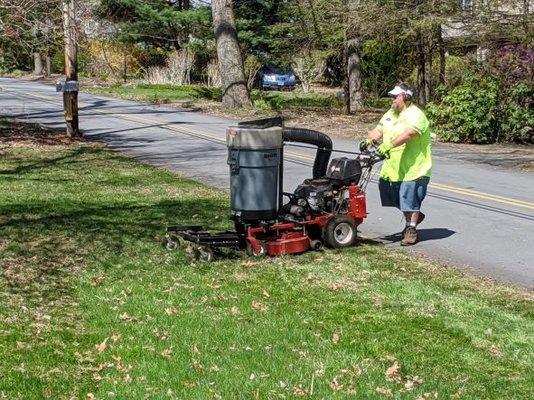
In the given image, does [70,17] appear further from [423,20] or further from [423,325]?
[423,325]

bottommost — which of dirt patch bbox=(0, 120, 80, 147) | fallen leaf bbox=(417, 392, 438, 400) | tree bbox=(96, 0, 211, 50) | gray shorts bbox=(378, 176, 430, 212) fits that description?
fallen leaf bbox=(417, 392, 438, 400)

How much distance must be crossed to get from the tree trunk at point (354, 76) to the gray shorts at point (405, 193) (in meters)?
19.3

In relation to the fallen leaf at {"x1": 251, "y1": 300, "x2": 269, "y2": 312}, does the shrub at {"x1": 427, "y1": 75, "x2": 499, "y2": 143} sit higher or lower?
higher

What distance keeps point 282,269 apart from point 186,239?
3.61 feet

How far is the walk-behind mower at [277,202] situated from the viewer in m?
8.89

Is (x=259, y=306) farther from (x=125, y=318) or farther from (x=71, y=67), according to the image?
(x=71, y=67)

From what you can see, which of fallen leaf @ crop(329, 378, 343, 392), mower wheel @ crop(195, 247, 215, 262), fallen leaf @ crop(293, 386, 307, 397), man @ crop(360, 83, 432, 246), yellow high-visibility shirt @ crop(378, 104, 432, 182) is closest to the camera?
fallen leaf @ crop(293, 386, 307, 397)

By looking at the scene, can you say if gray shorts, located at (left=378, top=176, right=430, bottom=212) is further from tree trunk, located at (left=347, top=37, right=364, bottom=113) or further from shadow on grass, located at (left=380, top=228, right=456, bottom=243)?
tree trunk, located at (left=347, top=37, right=364, bottom=113)

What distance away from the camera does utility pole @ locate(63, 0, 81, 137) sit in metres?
16.9

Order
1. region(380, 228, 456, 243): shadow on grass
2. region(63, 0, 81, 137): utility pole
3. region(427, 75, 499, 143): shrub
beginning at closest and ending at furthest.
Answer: region(380, 228, 456, 243): shadow on grass
region(63, 0, 81, 137): utility pole
region(427, 75, 499, 143): shrub

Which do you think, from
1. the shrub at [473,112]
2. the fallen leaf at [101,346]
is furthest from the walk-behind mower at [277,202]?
the shrub at [473,112]

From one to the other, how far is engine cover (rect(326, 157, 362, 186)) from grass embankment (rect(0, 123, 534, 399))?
0.78 meters

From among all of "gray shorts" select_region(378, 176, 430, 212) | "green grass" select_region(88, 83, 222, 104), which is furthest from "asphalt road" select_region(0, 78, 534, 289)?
"green grass" select_region(88, 83, 222, 104)

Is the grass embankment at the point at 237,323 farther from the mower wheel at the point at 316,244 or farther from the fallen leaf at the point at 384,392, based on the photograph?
the mower wheel at the point at 316,244
